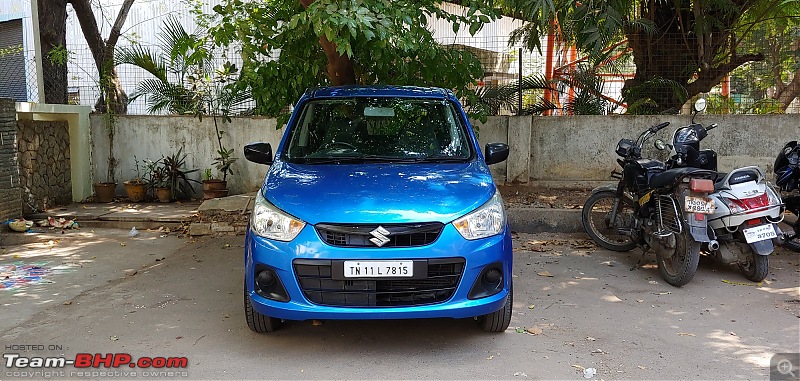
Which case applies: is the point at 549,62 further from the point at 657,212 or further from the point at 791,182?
the point at 657,212

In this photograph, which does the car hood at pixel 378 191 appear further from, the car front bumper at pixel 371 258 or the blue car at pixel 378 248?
the car front bumper at pixel 371 258

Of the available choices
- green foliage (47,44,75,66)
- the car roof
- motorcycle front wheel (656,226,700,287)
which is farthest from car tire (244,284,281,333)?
green foliage (47,44,75,66)

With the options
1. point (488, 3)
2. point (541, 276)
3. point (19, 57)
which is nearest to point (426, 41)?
point (488, 3)

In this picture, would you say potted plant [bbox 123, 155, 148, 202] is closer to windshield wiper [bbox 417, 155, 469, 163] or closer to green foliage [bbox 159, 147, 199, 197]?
green foliage [bbox 159, 147, 199, 197]

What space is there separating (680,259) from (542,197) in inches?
139

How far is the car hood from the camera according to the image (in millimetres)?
3891

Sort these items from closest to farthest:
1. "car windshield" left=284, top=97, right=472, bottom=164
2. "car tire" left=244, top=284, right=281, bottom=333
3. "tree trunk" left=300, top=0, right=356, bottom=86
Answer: "car tire" left=244, top=284, right=281, bottom=333 < "car windshield" left=284, top=97, right=472, bottom=164 < "tree trunk" left=300, top=0, right=356, bottom=86

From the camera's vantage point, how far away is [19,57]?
9727 millimetres

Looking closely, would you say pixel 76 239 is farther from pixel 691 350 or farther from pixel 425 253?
pixel 691 350

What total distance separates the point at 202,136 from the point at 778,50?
8.78 metres

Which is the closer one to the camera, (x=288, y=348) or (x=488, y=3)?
(x=288, y=348)

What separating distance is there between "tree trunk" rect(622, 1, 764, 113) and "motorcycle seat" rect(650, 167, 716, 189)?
4417 mm

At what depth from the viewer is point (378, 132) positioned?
16.9 feet

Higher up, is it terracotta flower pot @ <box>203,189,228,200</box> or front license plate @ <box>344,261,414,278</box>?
front license plate @ <box>344,261,414,278</box>
